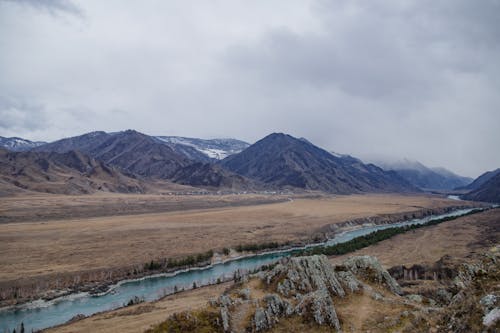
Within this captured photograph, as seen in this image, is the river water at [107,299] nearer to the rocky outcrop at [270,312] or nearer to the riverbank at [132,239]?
the riverbank at [132,239]

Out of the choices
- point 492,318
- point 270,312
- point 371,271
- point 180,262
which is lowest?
point 180,262

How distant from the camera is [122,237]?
103 m

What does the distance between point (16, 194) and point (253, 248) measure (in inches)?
6099

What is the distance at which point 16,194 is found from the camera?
184m

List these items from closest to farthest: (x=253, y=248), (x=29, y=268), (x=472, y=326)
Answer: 1. (x=472, y=326)
2. (x=29, y=268)
3. (x=253, y=248)

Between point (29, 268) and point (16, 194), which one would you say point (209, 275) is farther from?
point (16, 194)

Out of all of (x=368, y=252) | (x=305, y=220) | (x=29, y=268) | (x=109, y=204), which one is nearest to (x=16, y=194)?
(x=109, y=204)

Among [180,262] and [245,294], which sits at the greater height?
[245,294]

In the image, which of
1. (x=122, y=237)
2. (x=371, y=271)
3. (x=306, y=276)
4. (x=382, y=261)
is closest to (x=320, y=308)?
(x=306, y=276)

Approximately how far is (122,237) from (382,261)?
73505 millimetres

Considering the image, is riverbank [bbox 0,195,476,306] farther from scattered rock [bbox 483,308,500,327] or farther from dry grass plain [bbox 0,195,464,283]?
scattered rock [bbox 483,308,500,327]

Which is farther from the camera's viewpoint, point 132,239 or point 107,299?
point 132,239

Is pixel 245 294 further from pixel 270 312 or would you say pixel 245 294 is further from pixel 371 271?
pixel 371 271

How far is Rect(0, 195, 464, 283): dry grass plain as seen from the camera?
77000 millimetres
